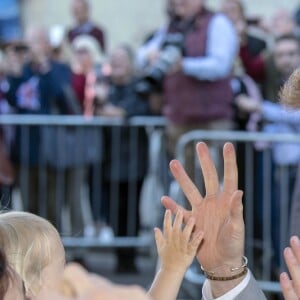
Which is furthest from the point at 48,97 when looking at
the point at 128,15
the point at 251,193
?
the point at 128,15

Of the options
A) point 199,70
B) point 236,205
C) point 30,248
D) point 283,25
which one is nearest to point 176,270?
point 236,205

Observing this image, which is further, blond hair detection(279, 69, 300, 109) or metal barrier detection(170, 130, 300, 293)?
metal barrier detection(170, 130, 300, 293)

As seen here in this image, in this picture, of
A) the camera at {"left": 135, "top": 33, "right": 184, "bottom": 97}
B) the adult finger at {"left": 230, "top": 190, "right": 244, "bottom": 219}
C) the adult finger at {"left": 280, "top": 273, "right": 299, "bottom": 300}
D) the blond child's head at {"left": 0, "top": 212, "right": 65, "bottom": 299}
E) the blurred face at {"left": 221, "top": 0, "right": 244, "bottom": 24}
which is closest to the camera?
the blond child's head at {"left": 0, "top": 212, "right": 65, "bottom": 299}

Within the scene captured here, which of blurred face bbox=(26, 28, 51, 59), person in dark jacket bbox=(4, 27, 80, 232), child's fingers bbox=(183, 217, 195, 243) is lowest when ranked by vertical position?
person in dark jacket bbox=(4, 27, 80, 232)

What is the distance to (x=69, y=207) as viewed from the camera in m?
7.33

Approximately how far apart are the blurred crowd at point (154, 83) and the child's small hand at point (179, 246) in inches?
146

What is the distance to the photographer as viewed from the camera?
595 cm

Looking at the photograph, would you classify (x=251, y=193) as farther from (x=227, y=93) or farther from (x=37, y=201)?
(x=37, y=201)

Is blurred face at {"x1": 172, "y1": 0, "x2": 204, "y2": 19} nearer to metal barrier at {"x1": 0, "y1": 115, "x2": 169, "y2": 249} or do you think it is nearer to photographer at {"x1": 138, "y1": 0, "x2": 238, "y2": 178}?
photographer at {"x1": 138, "y1": 0, "x2": 238, "y2": 178}

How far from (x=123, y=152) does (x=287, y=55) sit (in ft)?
5.21

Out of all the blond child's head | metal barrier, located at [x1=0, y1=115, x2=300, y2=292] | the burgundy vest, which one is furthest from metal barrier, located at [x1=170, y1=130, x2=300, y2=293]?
the blond child's head

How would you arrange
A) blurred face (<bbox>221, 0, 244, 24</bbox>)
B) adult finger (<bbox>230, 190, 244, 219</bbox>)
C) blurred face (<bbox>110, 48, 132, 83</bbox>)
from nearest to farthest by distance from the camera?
adult finger (<bbox>230, 190, 244, 219</bbox>)
blurred face (<bbox>221, 0, 244, 24</bbox>)
blurred face (<bbox>110, 48, 132, 83</bbox>)

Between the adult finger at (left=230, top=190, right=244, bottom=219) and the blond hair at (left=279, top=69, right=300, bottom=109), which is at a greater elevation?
the blond hair at (left=279, top=69, right=300, bottom=109)

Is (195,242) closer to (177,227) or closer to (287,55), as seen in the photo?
(177,227)
